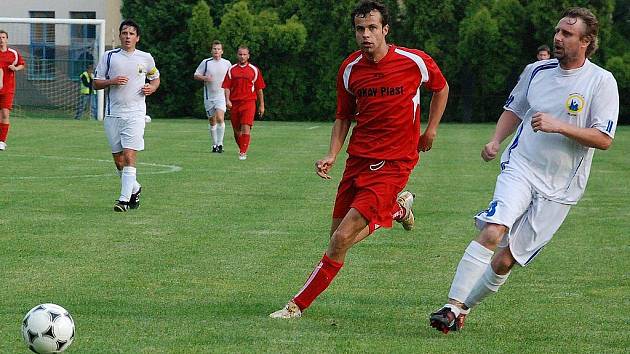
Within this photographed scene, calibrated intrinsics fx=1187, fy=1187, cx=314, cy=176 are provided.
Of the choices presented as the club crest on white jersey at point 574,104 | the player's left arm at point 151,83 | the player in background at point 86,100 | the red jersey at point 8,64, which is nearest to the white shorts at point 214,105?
the red jersey at point 8,64

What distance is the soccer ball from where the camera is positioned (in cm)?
603

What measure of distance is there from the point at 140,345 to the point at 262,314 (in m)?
1.26

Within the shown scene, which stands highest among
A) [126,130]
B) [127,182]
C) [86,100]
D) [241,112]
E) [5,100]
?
[126,130]

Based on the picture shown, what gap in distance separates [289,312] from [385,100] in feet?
4.97

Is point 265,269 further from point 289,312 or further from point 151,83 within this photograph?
point 151,83

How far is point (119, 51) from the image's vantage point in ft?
47.1

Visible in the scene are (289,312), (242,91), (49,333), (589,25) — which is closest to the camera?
(49,333)

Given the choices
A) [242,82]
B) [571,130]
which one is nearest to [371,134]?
[571,130]

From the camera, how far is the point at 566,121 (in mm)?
7160

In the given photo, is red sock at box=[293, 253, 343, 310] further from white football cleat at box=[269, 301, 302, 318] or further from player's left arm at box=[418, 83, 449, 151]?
player's left arm at box=[418, 83, 449, 151]

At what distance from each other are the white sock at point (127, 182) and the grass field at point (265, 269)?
0.94 feet

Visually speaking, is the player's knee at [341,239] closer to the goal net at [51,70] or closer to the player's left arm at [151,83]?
the player's left arm at [151,83]

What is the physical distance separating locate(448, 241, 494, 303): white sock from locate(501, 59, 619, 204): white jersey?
1.71ft

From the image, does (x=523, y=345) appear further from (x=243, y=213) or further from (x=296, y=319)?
(x=243, y=213)
